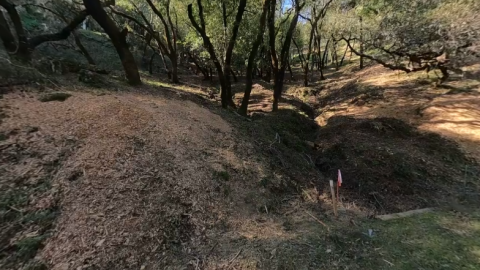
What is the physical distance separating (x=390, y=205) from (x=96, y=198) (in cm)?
494

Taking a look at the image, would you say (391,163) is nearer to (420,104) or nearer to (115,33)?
(420,104)

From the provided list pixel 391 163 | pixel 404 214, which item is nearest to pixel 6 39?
pixel 404 214

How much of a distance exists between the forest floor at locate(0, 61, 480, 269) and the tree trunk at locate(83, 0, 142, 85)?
838mm

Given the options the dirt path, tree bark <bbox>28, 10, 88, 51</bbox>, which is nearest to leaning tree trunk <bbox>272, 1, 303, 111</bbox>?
the dirt path

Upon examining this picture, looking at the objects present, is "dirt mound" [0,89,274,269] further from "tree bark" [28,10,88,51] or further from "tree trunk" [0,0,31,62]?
"tree bark" [28,10,88,51]

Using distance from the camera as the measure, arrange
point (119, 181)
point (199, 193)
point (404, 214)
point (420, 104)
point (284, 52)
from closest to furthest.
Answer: point (119, 181) → point (199, 193) → point (404, 214) → point (420, 104) → point (284, 52)

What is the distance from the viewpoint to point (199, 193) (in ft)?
14.2

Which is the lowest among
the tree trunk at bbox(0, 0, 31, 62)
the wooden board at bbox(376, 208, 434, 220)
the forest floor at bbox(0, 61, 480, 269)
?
the wooden board at bbox(376, 208, 434, 220)

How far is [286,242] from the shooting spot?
3.69 metres

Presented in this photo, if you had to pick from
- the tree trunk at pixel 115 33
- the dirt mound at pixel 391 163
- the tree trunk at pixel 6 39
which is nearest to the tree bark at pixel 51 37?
the tree trunk at pixel 6 39

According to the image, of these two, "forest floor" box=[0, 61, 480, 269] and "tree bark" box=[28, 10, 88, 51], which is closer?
"forest floor" box=[0, 61, 480, 269]

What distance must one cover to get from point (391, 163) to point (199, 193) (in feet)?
16.1

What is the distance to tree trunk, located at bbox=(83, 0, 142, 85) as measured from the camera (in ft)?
23.9

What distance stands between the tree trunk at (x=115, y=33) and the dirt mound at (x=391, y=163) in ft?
18.2
